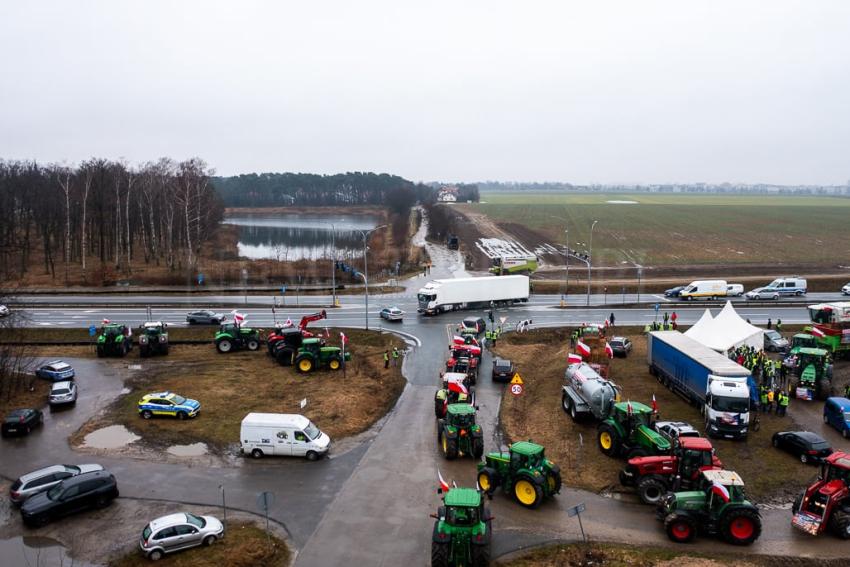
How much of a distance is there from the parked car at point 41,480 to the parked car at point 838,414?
29.5 meters

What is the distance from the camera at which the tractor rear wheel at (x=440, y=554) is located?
1510 cm

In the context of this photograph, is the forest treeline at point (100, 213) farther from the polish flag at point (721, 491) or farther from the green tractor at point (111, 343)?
the polish flag at point (721, 491)

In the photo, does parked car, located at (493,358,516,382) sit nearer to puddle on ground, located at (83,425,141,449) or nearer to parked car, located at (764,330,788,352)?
puddle on ground, located at (83,425,141,449)

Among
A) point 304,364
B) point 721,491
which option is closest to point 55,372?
point 304,364

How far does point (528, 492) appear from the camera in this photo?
1908cm

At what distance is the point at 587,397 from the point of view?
85.7 ft

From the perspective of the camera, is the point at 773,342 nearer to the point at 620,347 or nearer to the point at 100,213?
the point at 620,347

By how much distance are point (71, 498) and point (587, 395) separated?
65.3ft

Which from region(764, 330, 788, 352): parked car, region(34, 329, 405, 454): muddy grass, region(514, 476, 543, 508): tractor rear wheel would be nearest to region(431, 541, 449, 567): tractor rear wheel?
region(514, 476, 543, 508): tractor rear wheel

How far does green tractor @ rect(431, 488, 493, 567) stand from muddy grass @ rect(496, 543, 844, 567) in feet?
4.36

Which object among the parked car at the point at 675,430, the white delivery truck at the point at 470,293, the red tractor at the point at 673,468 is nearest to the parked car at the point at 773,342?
the parked car at the point at 675,430

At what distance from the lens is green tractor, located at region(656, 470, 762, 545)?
16.7 m

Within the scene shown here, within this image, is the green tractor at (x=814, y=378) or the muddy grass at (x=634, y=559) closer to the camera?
the muddy grass at (x=634, y=559)

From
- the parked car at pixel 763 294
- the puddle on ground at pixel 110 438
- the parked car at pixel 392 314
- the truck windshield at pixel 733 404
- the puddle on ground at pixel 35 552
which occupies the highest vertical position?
the parked car at pixel 763 294
